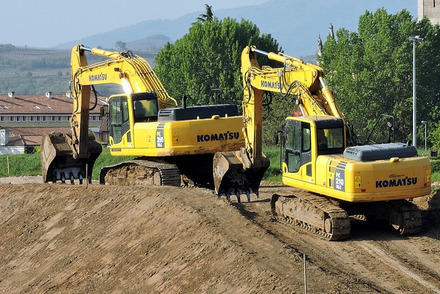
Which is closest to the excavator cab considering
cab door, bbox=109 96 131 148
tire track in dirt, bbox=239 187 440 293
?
tire track in dirt, bbox=239 187 440 293

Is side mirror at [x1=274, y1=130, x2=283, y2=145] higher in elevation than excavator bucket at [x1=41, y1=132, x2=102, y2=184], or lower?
higher

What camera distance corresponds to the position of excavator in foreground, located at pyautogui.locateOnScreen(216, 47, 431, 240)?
2805cm

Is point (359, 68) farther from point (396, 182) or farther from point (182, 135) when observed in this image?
point (396, 182)

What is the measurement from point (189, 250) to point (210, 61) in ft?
208

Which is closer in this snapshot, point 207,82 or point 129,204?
point 129,204

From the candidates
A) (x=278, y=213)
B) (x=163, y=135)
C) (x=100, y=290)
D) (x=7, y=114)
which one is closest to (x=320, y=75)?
(x=278, y=213)

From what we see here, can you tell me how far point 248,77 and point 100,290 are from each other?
1143 centimetres

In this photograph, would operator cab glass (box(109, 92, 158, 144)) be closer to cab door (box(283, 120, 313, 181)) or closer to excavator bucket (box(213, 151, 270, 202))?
excavator bucket (box(213, 151, 270, 202))

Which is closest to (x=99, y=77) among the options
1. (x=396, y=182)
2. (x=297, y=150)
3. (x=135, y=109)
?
(x=135, y=109)

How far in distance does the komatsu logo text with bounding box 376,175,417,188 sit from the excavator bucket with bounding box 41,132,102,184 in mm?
17160

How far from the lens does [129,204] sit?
33156mm

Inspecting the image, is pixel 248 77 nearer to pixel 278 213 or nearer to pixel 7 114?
pixel 278 213

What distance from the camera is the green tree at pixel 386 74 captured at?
81562mm

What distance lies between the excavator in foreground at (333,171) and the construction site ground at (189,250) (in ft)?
1.92
